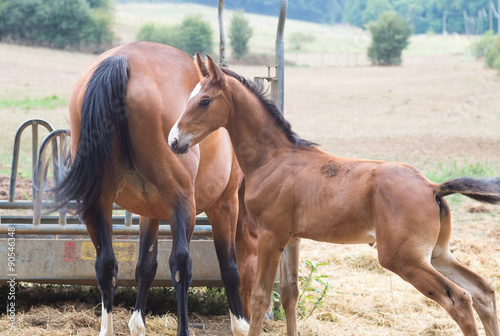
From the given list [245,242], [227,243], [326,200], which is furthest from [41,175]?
[326,200]

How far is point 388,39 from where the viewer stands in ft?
114

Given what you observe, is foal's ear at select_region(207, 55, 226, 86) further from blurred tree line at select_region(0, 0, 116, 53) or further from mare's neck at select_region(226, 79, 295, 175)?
blurred tree line at select_region(0, 0, 116, 53)

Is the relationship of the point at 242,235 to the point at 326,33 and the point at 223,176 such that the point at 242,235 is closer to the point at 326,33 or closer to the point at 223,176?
the point at 223,176

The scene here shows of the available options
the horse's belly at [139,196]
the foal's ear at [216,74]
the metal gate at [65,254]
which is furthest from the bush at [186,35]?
the foal's ear at [216,74]

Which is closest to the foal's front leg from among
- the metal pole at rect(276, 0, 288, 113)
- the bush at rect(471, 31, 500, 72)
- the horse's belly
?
the horse's belly

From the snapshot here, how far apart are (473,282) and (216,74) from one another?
184 cm

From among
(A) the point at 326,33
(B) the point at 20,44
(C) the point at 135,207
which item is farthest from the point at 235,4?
(A) the point at 326,33

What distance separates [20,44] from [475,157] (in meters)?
26.4

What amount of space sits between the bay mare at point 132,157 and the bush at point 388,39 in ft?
103

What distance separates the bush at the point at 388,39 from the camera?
33531 mm

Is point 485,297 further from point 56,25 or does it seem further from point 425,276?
point 56,25

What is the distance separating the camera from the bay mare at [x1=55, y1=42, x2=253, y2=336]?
3.33m

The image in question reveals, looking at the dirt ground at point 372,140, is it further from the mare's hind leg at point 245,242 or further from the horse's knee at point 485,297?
the horse's knee at point 485,297

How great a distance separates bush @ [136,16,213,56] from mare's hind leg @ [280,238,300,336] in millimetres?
21117
